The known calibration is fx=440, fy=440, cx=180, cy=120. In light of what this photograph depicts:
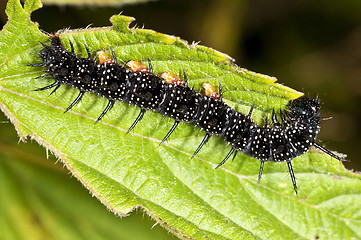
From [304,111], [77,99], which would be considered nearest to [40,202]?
[77,99]

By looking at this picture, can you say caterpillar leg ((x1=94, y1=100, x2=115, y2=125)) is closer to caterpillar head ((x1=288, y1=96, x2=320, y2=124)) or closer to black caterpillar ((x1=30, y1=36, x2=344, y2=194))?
black caterpillar ((x1=30, y1=36, x2=344, y2=194))

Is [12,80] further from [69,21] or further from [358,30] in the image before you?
[358,30]

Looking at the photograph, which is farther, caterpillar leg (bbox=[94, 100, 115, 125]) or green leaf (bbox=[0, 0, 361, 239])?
caterpillar leg (bbox=[94, 100, 115, 125])

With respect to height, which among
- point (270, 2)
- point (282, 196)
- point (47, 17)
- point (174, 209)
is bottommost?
point (174, 209)

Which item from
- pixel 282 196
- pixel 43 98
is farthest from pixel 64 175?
pixel 282 196

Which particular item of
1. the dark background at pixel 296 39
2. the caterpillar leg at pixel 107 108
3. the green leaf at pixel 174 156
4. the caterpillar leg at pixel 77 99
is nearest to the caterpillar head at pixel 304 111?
the green leaf at pixel 174 156

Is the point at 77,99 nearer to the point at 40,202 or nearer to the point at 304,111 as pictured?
the point at 40,202

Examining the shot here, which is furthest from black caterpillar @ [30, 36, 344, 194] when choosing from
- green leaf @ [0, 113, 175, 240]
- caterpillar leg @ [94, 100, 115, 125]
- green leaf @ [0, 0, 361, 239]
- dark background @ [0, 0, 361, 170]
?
dark background @ [0, 0, 361, 170]
